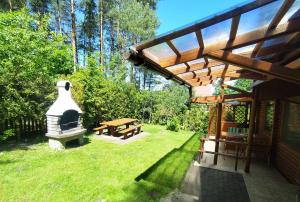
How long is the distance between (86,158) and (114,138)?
2.73 metres

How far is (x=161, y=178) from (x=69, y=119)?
4.65 meters

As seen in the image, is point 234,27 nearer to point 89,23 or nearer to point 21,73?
point 21,73

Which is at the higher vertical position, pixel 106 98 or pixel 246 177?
pixel 106 98

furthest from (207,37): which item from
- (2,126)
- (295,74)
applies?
(2,126)

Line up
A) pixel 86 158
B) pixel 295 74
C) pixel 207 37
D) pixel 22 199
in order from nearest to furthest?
pixel 295 74
pixel 207 37
pixel 22 199
pixel 86 158

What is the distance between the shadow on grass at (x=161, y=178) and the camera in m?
4.01

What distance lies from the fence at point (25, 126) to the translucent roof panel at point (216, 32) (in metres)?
7.67

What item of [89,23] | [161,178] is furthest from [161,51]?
[89,23]

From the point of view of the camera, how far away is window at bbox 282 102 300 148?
187 inches

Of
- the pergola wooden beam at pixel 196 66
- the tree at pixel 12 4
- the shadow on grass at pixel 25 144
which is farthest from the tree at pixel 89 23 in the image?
the pergola wooden beam at pixel 196 66

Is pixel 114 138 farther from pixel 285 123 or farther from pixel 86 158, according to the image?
pixel 285 123

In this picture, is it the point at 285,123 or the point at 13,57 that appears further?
the point at 13,57

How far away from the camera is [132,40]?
17594 millimetres

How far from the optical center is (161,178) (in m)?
4.82
